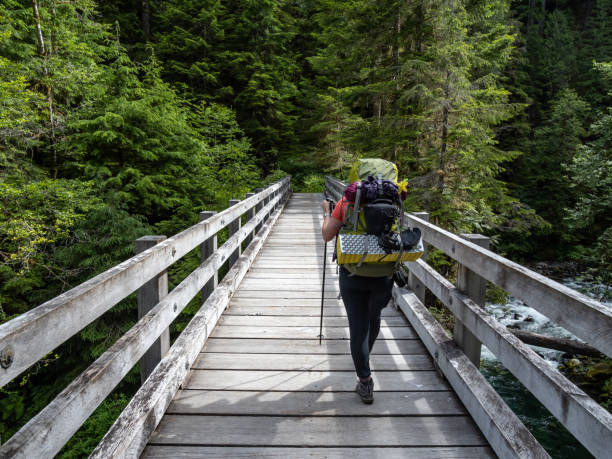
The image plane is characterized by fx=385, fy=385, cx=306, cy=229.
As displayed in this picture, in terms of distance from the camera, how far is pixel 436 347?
10.8 feet

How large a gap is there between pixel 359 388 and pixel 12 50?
47.4ft

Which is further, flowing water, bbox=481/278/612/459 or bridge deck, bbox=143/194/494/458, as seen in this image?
flowing water, bbox=481/278/612/459

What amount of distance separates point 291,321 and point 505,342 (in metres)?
2.51

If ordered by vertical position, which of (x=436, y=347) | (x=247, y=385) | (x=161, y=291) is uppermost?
(x=161, y=291)

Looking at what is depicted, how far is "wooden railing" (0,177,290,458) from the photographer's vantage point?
50.7 inches

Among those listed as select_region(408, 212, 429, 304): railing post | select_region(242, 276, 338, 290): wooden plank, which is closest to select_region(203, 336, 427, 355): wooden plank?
select_region(408, 212, 429, 304): railing post

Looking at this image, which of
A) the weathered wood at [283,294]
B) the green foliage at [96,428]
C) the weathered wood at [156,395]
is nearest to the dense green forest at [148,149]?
the green foliage at [96,428]

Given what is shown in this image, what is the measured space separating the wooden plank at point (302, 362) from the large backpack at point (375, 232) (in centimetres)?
113

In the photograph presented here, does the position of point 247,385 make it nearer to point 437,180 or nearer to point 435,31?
point 437,180

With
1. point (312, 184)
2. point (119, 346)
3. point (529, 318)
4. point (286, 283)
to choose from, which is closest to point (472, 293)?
point (119, 346)

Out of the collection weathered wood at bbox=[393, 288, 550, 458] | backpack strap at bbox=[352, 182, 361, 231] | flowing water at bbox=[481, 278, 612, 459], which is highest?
backpack strap at bbox=[352, 182, 361, 231]

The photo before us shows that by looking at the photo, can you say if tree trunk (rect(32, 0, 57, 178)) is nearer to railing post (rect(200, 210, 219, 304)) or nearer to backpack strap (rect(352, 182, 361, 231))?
railing post (rect(200, 210, 219, 304))

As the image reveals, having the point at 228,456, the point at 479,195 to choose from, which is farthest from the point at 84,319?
the point at 479,195

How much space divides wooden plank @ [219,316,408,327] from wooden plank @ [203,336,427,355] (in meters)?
0.38
